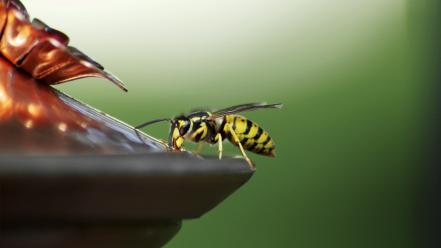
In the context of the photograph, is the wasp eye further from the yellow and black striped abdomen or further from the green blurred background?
the green blurred background

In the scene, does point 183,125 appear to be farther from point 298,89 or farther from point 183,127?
point 298,89

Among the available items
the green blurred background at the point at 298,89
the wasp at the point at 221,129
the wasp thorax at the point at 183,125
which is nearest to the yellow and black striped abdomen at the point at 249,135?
the wasp at the point at 221,129

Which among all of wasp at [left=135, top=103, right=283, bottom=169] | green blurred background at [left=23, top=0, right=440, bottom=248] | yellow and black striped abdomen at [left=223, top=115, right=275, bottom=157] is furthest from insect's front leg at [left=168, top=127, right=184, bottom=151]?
green blurred background at [left=23, top=0, right=440, bottom=248]

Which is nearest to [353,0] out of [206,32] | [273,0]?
[273,0]

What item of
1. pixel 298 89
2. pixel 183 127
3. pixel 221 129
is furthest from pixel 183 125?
pixel 298 89

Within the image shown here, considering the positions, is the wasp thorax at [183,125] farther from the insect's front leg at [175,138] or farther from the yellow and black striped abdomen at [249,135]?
the yellow and black striped abdomen at [249,135]

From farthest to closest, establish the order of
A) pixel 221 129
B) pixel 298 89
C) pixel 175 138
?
pixel 298 89 → pixel 221 129 → pixel 175 138

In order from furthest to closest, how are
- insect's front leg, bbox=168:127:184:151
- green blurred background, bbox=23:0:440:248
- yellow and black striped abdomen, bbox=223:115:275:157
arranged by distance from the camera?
green blurred background, bbox=23:0:440:248 < yellow and black striped abdomen, bbox=223:115:275:157 < insect's front leg, bbox=168:127:184:151
